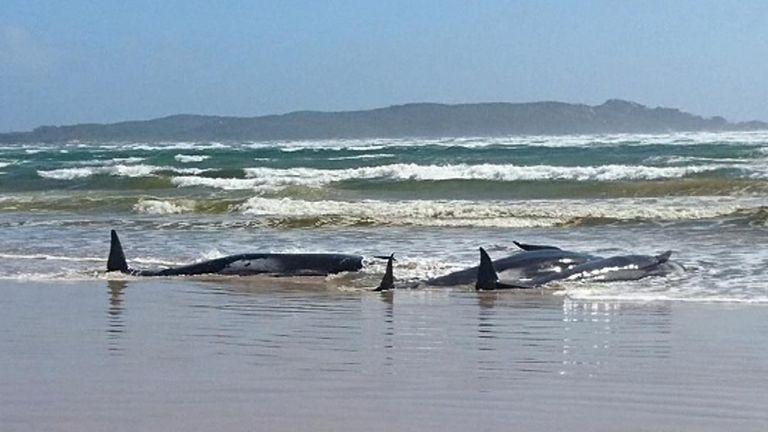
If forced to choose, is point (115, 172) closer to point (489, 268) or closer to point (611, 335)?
point (489, 268)

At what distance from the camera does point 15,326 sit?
A: 7.93 m

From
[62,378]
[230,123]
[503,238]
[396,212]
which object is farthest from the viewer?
[230,123]

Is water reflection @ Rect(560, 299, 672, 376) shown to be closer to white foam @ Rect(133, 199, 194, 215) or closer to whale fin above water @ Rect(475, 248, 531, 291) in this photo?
whale fin above water @ Rect(475, 248, 531, 291)

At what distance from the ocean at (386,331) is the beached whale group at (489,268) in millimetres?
288

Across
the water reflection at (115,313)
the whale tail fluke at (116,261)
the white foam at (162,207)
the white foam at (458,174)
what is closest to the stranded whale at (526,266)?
the water reflection at (115,313)

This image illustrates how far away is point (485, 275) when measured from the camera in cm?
1042

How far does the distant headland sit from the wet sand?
116 m

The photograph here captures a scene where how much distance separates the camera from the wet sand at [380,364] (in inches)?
195

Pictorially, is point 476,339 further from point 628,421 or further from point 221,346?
point 628,421

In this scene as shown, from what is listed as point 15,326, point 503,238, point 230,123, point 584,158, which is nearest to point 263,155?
point 584,158

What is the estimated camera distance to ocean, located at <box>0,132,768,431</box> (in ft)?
16.8

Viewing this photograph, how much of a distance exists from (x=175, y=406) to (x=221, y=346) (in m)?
1.83

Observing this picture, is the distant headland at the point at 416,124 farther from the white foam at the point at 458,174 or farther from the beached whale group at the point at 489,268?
the beached whale group at the point at 489,268

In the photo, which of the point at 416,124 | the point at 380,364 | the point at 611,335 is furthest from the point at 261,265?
the point at 416,124
